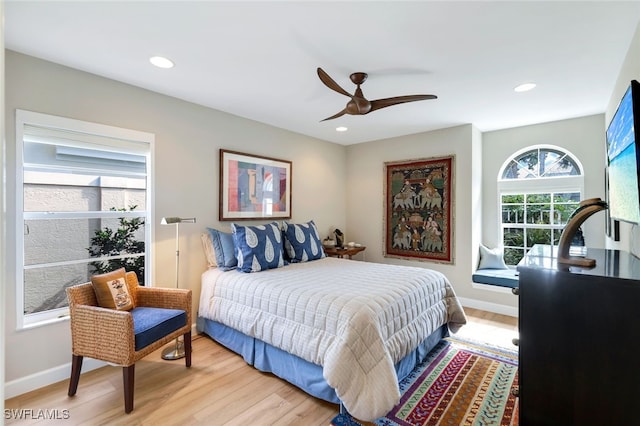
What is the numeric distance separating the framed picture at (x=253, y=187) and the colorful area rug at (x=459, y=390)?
242cm

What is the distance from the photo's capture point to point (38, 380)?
7.34ft

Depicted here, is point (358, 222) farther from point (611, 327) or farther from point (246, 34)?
point (611, 327)

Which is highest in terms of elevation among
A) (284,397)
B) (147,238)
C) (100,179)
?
(100,179)

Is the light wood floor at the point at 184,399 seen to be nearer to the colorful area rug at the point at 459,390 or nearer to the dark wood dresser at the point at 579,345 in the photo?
the colorful area rug at the point at 459,390

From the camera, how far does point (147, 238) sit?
2.90m

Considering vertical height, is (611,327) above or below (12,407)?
above

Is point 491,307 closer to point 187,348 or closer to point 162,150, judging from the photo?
point 187,348

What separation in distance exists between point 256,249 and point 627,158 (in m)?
2.78

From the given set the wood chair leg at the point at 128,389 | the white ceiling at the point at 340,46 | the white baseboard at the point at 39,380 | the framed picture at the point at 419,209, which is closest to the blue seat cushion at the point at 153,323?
the wood chair leg at the point at 128,389

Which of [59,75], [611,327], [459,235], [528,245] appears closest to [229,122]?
[59,75]

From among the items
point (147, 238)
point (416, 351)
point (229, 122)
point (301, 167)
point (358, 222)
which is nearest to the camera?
point (416, 351)

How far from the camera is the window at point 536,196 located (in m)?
3.78

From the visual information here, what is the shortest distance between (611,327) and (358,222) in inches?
156

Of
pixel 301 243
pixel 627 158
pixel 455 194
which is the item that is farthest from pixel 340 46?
pixel 455 194
